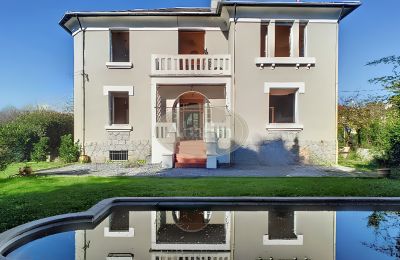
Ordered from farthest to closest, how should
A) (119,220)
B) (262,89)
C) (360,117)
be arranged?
(360,117) → (262,89) → (119,220)

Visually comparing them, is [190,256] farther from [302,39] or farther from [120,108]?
[120,108]

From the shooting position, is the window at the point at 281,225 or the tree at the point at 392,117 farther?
the tree at the point at 392,117

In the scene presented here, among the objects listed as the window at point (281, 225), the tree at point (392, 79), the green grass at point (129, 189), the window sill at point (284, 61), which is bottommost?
the window at point (281, 225)

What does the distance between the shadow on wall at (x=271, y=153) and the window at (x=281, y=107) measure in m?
2.02

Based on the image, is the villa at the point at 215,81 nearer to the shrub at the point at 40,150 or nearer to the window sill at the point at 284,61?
the window sill at the point at 284,61

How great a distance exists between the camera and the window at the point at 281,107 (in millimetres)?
17023

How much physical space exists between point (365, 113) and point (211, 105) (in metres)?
10.1

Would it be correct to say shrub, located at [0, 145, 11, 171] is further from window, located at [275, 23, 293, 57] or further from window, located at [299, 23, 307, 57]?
window, located at [299, 23, 307, 57]

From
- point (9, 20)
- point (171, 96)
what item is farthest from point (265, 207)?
point (9, 20)

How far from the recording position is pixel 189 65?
49.7ft

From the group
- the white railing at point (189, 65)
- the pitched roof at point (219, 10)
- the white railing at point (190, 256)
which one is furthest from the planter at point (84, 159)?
the white railing at point (190, 256)

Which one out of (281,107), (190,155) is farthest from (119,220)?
(281,107)

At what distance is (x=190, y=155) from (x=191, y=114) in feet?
11.5

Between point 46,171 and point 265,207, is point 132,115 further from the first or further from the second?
point 265,207
